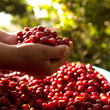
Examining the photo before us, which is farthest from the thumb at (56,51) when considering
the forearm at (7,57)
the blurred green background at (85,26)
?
the blurred green background at (85,26)

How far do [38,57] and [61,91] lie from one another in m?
0.71

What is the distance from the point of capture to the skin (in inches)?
55.5

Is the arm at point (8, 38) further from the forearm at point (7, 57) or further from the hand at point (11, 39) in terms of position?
the forearm at point (7, 57)

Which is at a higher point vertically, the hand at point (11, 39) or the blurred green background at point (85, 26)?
the blurred green background at point (85, 26)

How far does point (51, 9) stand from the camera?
454 centimetres

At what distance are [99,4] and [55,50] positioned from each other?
9.24 ft

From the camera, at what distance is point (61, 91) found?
6.56 ft

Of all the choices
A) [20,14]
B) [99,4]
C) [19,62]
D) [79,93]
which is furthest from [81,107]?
[20,14]

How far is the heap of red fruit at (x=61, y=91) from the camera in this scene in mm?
1668

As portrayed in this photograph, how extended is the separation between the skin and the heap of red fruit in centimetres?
33

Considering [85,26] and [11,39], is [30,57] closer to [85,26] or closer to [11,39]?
[11,39]

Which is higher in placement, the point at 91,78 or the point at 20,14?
the point at 20,14

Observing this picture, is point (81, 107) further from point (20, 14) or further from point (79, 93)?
point (20, 14)

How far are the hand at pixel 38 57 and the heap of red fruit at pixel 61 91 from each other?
13.0 inches
